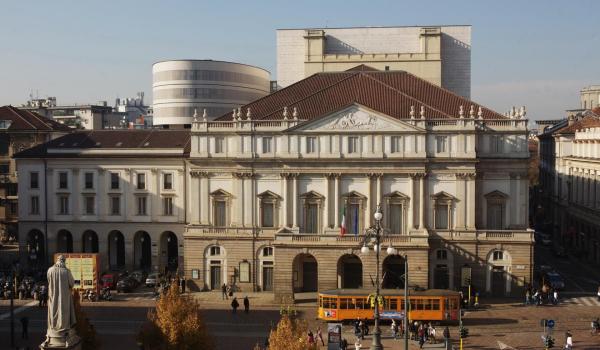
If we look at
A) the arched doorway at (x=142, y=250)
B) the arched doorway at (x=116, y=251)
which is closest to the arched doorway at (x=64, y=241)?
the arched doorway at (x=116, y=251)

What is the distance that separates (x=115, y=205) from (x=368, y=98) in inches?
1112

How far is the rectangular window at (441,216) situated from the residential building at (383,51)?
3320cm

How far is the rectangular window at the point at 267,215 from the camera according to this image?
72.4 m

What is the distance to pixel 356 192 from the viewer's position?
70.3 meters

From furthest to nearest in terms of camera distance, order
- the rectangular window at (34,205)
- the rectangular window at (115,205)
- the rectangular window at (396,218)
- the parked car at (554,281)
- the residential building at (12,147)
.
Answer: the residential building at (12,147) → the rectangular window at (34,205) → the rectangular window at (115,205) → the parked car at (554,281) → the rectangular window at (396,218)

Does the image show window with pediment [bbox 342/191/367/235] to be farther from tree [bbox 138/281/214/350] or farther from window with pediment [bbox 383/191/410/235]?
tree [bbox 138/281/214/350]

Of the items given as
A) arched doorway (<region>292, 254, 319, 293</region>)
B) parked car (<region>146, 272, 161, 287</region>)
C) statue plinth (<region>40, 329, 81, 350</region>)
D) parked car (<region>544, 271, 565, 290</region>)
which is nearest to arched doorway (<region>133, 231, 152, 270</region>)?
parked car (<region>146, 272, 161, 287</region>)

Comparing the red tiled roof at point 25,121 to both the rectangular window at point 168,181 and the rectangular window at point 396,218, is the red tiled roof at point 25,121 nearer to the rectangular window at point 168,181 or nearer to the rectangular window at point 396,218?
the rectangular window at point 168,181

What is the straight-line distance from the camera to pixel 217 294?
71188 mm

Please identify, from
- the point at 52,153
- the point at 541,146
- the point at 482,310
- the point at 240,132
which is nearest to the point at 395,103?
the point at 240,132

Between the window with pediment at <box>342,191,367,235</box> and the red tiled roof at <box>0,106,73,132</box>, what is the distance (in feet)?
149

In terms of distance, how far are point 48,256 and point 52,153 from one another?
10.7 meters

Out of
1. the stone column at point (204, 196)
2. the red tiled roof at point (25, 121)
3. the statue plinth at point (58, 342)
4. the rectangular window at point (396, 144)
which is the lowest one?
the statue plinth at point (58, 342)

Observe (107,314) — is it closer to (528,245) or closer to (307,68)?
(528,245)
